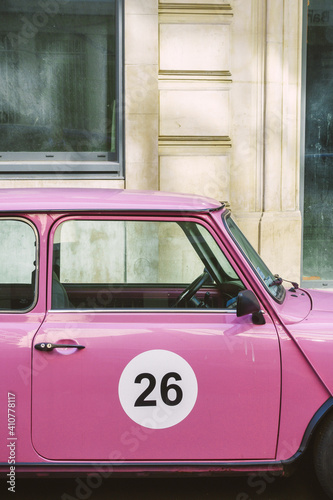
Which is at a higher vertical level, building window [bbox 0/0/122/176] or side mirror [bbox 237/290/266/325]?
building window [bbox 0/0/122/176]

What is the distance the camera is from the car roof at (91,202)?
3324 mm

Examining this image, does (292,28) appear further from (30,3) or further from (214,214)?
(214,214)

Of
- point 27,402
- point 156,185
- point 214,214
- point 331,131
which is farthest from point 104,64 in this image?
point 27,402

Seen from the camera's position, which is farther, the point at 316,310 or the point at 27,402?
the point at 316,310

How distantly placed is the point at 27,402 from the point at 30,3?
6202 millimetres

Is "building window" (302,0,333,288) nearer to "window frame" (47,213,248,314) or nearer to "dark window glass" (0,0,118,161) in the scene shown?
"dark window glass" (0,0,118,161)

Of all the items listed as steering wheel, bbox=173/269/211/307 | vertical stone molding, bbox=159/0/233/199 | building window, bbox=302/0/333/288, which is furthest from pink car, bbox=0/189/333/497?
building window, bbox=302/0/333/288

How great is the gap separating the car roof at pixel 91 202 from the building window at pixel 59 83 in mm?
4658

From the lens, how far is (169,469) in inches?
128

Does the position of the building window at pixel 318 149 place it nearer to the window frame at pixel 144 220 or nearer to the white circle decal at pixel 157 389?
the window frame at pixel 144 220

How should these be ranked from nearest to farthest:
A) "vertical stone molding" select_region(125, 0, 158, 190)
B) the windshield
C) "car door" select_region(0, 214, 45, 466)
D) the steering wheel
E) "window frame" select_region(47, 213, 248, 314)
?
1. "car door" select_region(0, 214, 45, 466)
2. "window frame" select_region(47, 213, 248, 314)
3. the windshield
4. the steering wheel
5. "vertical stone molding" select_region(125, 0, 158, 190)

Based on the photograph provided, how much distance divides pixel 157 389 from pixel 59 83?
5.92m

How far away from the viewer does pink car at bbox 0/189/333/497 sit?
3.18 m

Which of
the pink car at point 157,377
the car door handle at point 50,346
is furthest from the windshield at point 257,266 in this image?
the car door handle at point 50,346
